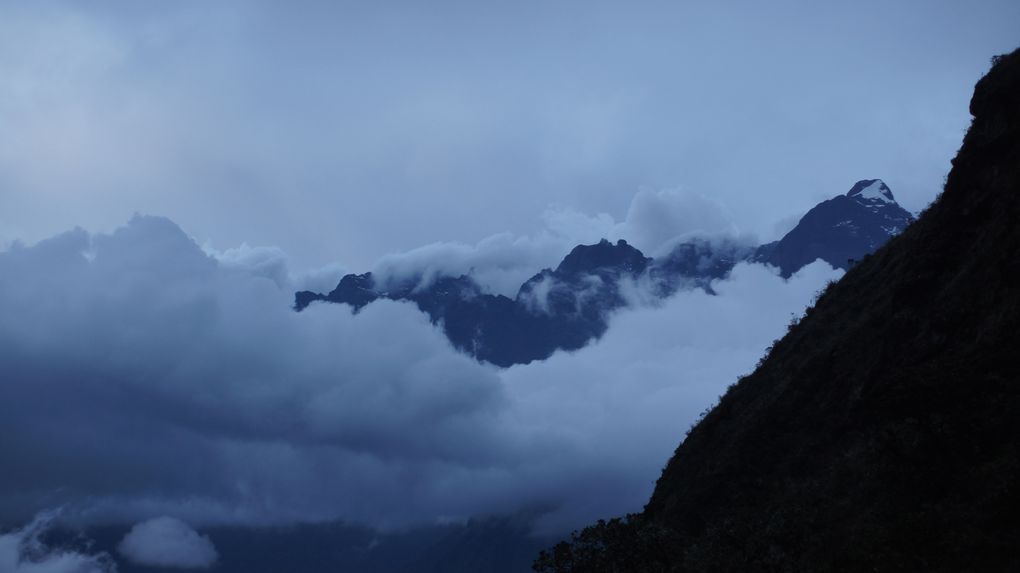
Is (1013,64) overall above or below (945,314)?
above

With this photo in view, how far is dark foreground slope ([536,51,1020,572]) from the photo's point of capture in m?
38.8

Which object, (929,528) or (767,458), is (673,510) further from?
(929,528)

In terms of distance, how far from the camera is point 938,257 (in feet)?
185

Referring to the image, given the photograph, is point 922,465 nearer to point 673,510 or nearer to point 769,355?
point 673,510

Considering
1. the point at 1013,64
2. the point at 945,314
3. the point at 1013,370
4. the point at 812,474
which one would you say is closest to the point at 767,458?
the point at 812,474

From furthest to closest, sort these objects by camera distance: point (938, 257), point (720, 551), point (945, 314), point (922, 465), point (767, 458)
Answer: point (767, 458) → point (938, 257) → point (945, 314) → point (720, 551) → point (922, 465)

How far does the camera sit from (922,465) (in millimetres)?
42625

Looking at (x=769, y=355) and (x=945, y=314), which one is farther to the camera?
(x=769, y=355)

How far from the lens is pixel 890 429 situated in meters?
44.4

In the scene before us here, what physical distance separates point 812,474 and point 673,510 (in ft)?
50.3

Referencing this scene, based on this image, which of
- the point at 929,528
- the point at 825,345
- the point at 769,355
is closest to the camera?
the point at 929,528

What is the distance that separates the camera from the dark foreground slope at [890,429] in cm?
3884

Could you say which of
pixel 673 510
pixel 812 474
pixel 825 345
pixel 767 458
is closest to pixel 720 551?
pixel 812 474

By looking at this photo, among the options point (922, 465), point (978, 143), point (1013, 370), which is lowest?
point (922, 465)
